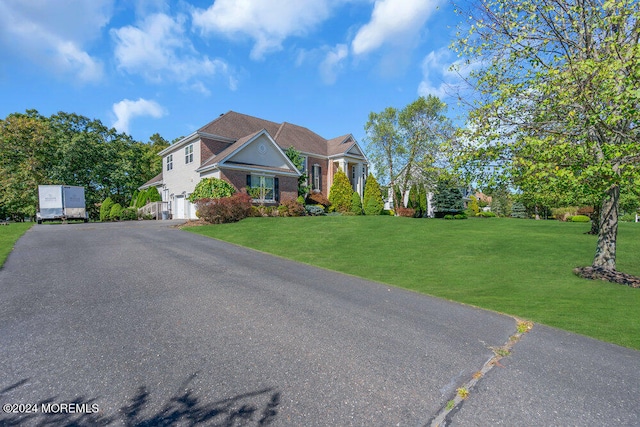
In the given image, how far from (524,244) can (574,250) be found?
5.44 ft

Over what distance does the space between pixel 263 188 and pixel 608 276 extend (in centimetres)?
2052

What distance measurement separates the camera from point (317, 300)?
5.73 m

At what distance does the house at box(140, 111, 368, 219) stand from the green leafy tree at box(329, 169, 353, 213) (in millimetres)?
2107

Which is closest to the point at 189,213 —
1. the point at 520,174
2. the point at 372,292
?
the point at 372,292

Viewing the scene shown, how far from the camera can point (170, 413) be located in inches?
96.9

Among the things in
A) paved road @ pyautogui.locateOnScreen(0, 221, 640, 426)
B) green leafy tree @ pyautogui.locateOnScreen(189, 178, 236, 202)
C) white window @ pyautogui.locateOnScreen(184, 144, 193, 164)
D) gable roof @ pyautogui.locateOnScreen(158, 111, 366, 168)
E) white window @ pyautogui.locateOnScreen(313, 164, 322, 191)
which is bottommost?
paved road @ pyautogui.locateOnScreen(0, 221, 640, 426)

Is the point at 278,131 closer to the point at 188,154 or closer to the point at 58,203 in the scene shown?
the point at 188,154

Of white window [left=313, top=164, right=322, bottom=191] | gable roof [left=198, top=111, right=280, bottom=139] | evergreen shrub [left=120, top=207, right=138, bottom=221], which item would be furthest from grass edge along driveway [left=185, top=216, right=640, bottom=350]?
evergreen shrub [left=120, top=207, right=138, bottom=221]

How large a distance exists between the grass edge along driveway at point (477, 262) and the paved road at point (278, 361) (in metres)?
1.38

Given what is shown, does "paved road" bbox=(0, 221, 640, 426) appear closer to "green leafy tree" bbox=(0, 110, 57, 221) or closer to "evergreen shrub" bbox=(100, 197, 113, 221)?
"evergreen shrub" bbox=(100, 197, 113, 221)

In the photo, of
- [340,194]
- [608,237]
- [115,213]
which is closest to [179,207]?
[115,213]

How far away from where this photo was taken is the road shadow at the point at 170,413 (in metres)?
2.36

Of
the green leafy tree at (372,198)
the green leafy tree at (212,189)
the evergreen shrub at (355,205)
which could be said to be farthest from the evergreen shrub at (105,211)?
the green leafy tree at (372,198)

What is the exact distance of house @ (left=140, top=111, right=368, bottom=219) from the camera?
22.9 meters
